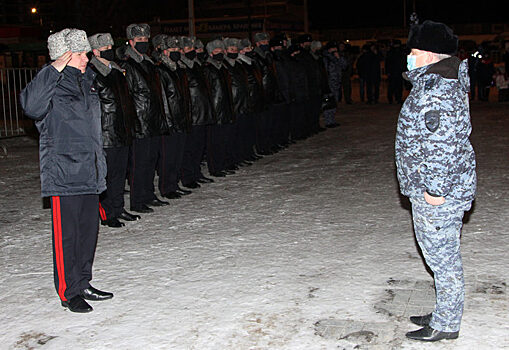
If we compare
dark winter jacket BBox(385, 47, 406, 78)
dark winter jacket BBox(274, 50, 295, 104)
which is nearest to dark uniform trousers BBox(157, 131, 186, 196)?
dark winter jacket BBox(274, 50, 295, 104)

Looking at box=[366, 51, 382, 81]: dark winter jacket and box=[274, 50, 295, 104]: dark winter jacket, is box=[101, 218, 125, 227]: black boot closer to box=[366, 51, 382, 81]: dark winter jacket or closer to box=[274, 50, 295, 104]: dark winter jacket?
box=[274, 50, 295, 104]: dark winter jacket

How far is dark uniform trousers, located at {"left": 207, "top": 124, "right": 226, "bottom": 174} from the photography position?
9.82 meters

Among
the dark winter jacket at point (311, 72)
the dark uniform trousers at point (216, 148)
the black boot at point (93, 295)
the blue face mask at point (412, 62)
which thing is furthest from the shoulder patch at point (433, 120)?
the dark winter jacket at point (311, 72)

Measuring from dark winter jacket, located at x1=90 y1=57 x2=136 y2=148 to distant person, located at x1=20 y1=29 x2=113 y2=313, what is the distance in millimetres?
→ 2179

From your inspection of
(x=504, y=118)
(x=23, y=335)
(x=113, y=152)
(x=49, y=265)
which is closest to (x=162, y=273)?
(x=49, y=265)

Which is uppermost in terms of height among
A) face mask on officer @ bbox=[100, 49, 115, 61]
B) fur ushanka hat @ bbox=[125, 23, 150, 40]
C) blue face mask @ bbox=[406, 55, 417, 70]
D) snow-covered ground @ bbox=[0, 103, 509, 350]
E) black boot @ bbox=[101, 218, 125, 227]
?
fur ushanka hat @ bbox=[125, 23, 150, 40]

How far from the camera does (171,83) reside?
828 centimetres

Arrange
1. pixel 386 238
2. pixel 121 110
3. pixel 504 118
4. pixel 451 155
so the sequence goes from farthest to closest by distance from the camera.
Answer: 1. pixel 504 118
2. pixel 121 110
3. pixel 386 238
4. pixel 451 155

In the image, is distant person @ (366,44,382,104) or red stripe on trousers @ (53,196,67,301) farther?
distant person @ (366,44,382,104)

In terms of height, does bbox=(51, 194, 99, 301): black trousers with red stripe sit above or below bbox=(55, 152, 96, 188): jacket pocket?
below

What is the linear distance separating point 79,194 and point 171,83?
12.9 ft

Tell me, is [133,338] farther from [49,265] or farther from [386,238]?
[386,238]

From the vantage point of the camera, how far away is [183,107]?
27.6 feet

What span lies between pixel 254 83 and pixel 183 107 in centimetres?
266
